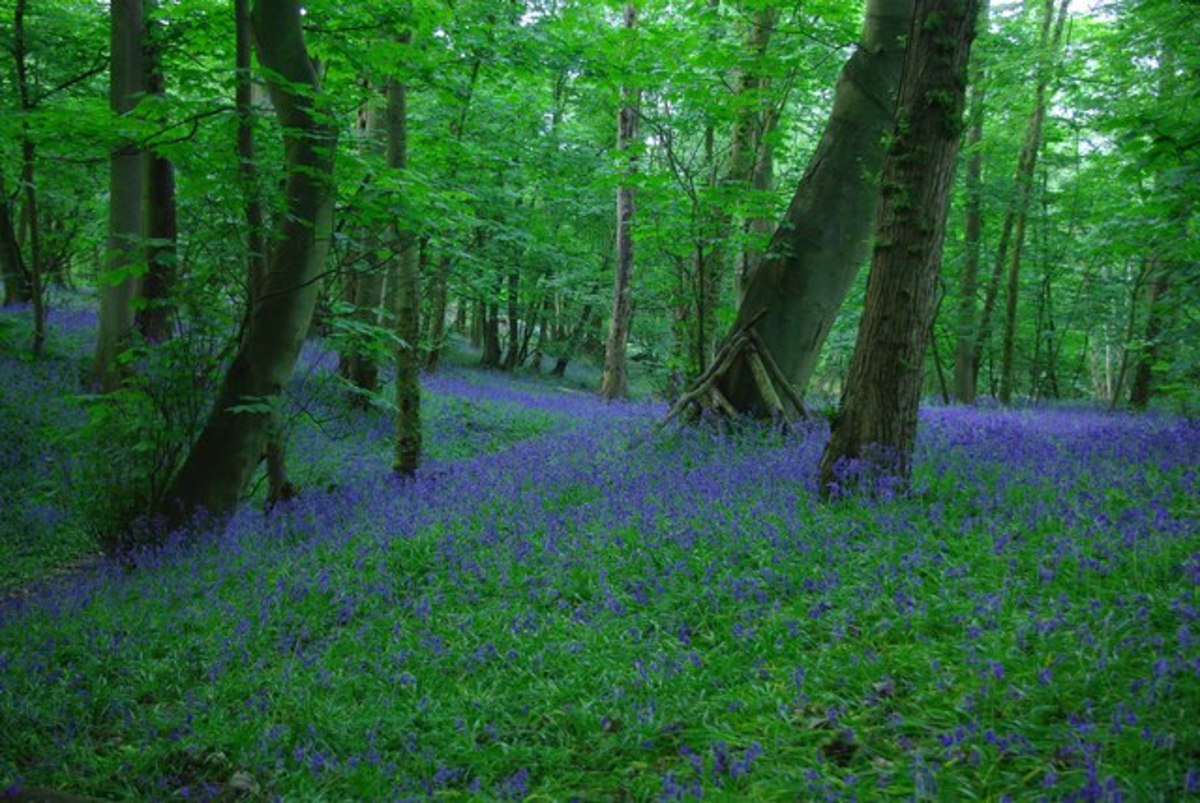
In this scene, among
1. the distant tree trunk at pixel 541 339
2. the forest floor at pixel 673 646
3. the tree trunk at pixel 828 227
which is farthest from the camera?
the distant tree trunk at pixel 541 339

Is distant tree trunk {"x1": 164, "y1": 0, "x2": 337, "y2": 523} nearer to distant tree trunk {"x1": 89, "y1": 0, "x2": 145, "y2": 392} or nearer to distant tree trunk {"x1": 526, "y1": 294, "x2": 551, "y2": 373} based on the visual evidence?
distant tree trunk {"x1": 89, "y1": 0, "x2": 145, "y2": 392}

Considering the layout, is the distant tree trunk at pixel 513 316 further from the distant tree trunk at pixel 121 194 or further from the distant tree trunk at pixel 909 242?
the distant tree trunk at pixel 909 242

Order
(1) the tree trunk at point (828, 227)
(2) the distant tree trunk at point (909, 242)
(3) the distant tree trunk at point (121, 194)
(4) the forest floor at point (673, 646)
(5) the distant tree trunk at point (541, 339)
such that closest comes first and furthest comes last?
1. (4) the forest floor at point (673, 646)
2. (2) the distant tree trunk at point (909, 242)
3. (1) the tree trunk at point (828, 227)
4. (3) the distant tree trunk at point (121, 194)
5. (5) the distant tree trunk at point (541, 339)

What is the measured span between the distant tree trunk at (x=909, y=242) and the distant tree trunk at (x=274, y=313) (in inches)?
211

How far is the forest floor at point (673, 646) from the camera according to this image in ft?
9.94

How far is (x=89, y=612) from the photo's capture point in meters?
5.96

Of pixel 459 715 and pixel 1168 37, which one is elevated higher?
pixel 1168 37

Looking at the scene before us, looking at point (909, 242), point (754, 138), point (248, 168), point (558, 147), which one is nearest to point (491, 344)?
point (558, 147)

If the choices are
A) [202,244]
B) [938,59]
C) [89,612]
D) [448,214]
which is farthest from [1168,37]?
[89,612]

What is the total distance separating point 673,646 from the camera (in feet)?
13.7

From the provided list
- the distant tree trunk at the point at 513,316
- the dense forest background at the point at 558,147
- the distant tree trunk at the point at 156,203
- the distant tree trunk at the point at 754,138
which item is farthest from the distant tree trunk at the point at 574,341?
the distant tree trunk at the point at 156,203

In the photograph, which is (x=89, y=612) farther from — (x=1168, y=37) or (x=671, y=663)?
(x=1168, y=37)

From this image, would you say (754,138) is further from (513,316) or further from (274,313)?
(513,316)

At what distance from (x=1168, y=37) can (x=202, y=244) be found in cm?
1027
